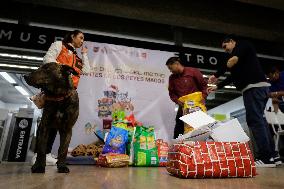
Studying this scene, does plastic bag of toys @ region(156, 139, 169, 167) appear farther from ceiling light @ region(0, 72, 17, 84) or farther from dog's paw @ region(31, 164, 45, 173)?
ceiling light @ region(0, 72, 17, 84)

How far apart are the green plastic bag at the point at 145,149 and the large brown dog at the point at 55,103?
112 centimetres

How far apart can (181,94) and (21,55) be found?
2.94 metres

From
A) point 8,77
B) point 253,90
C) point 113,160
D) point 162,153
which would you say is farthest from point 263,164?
point 8,77

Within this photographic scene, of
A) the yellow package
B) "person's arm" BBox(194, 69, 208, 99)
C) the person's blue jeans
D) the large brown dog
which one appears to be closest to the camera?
the large brown dog

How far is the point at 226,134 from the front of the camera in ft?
5.78

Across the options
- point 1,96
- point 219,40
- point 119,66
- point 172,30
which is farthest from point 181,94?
point 1,96

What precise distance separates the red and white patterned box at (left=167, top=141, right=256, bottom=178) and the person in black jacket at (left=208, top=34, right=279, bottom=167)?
1010 mm

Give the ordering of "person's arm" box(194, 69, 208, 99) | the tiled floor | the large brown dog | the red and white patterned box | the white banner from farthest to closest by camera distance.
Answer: the white banner → "person's arm" box(194, 69, 208, 99) → the large brown dog → the red and white patterned box → the tiled floor

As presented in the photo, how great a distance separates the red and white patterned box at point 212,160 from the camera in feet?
5.13

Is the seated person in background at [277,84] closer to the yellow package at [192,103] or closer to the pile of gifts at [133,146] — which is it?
the yellow package at [192,103]

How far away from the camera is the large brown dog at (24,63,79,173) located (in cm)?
175

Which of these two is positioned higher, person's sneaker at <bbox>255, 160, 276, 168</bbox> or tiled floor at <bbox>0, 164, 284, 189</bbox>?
person's sneaker at <bbox>255, 160, 276, 168</bbox>

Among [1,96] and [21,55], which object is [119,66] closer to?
[21,55]

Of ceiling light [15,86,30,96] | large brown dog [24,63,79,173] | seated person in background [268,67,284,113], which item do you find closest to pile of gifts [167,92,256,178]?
large brown dog [24,63,79,173]
